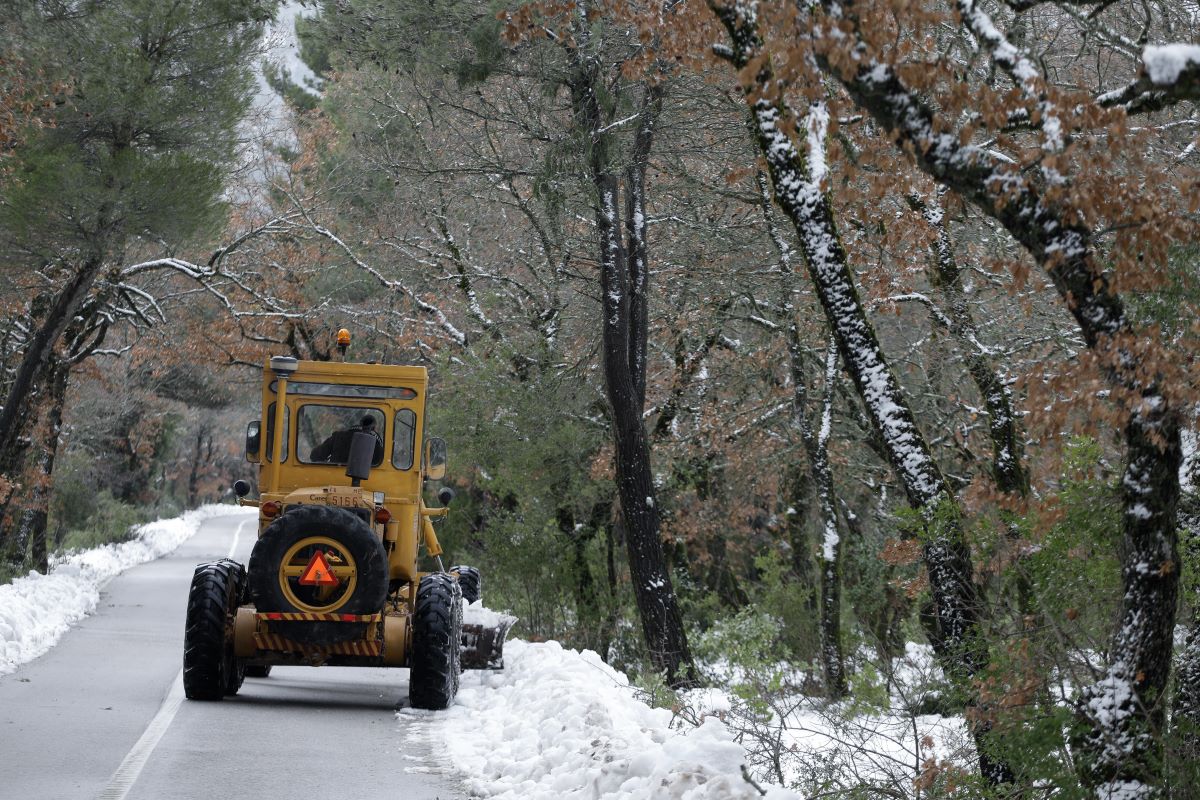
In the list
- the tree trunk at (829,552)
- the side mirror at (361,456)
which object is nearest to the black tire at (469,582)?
the side mirror at (361,456)

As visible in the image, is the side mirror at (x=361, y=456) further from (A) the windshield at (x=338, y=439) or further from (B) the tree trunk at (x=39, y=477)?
(B) the tree trunk at (x=39, y=477)

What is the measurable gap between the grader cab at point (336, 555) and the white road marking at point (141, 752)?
0.42m

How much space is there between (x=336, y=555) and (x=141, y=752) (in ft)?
8.68

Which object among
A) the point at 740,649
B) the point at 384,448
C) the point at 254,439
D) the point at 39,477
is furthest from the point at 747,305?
the point at 39,477

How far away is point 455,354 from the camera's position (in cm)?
2333

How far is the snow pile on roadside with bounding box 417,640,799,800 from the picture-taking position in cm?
719

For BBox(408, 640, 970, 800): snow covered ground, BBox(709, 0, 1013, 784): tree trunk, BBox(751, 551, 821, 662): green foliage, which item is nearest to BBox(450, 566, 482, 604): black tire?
BBox(408, 640, 970, 800): snow covered ground

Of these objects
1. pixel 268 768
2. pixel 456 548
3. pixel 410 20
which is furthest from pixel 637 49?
pixel 456 548

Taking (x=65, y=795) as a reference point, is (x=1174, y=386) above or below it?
above

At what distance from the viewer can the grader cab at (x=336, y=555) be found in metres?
12.0

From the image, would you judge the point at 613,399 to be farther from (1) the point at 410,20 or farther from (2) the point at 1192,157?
(2) the point at 1192,157

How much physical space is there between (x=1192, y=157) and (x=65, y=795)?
9.59 metres

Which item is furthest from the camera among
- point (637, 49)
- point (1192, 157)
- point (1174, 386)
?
point (637, 49)

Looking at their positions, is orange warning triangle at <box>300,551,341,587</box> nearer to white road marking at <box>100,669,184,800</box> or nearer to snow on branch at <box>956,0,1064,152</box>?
white road marking at <box>100,669,184,800</box>
